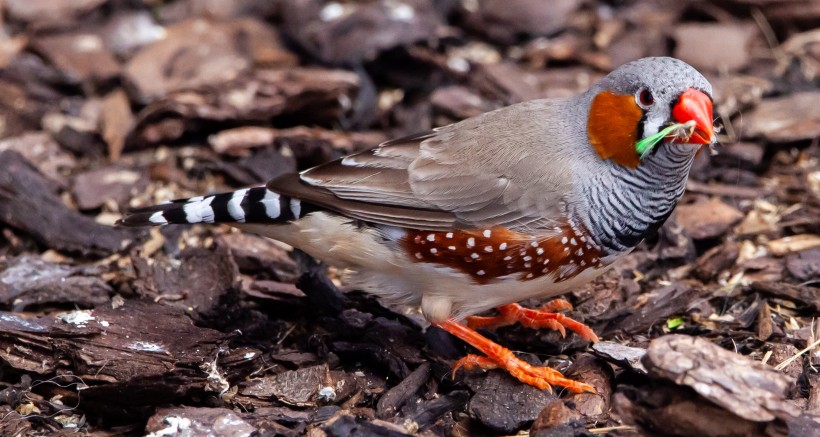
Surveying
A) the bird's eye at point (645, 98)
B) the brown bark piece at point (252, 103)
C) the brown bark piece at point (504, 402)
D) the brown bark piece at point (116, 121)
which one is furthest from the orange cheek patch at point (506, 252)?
the brown bark piece at point (116, 121)

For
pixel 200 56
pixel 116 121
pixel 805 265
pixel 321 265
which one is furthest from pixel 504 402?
pixel 200 56

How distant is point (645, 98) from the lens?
3.73 metres

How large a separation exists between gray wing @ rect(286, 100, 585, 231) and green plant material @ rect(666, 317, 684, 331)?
91 centimetres

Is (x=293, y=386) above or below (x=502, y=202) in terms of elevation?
below

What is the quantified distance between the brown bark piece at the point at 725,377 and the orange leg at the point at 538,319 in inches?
44.8

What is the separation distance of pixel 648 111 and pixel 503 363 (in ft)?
3.62

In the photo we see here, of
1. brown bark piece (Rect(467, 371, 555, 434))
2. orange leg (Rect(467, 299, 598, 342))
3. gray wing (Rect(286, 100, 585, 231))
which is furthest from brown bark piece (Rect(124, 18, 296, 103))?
brown bark piece (Rect(467, 371, 555, 434))

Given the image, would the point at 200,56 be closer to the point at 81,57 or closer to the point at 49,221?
the point at 81,57

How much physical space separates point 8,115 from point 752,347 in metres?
4.24

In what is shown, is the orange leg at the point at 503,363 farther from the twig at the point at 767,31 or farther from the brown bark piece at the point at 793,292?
the twig at the point at 767,31

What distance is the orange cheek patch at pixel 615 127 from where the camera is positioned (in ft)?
12.4

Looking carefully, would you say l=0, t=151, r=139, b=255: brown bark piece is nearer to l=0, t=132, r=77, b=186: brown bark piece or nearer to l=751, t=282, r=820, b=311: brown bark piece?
l=0, t=132, r=77, b=186: brown bark piece

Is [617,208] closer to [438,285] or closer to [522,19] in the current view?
[438,285]

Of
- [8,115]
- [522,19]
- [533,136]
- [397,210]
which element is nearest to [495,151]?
[533,136]
